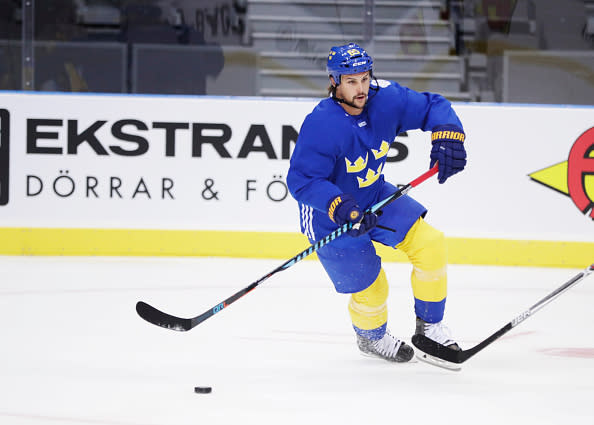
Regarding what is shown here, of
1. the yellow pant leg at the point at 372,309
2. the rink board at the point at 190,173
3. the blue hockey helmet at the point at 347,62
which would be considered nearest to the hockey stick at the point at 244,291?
the yellow pant leg at the point at 372,309

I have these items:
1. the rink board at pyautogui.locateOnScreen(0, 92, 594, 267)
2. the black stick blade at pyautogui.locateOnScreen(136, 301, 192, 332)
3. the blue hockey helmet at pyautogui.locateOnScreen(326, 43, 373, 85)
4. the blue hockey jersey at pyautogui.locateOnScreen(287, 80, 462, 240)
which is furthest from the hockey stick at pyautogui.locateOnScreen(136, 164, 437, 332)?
the rink board at pyautogui.locateOnScreen(0, 92, 594, 267)

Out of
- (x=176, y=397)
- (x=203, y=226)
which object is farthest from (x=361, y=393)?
(x=203, y=226)

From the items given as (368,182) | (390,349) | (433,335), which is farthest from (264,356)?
(368,182)

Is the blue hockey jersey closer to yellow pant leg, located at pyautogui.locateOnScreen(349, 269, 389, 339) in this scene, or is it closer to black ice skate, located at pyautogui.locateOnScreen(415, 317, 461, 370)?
yellow pant leg, located at pyautogui.locateOnScreen(349, 269, 389, 339)

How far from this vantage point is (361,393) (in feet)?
9.00

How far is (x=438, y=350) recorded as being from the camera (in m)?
2.98

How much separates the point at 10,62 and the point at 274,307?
247 cm

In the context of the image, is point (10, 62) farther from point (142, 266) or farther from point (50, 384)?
point (50, 384)

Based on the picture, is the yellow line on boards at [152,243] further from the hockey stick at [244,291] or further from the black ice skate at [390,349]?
the hockey stick at [244,291]

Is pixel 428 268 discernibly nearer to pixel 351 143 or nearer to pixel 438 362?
pixel 438 362

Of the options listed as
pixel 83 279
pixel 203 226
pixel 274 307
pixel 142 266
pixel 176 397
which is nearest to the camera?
pixel 176 397

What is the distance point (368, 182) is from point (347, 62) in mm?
401

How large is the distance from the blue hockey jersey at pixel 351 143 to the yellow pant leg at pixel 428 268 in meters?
0.21

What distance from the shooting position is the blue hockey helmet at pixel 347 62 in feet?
9.60
